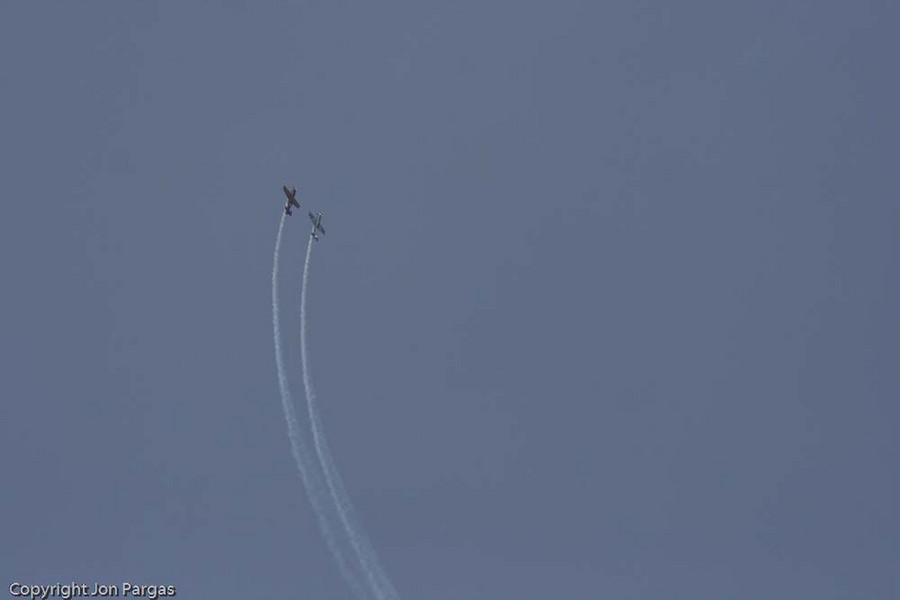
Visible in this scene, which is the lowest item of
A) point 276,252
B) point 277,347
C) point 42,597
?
point 42,597

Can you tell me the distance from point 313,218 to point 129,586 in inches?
1901

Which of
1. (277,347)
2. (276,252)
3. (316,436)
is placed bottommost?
(316,436)

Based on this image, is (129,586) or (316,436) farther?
(316,436)

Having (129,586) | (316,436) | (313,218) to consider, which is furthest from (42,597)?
(313,218)

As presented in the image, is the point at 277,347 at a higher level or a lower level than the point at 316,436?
higher

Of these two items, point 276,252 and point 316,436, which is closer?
point 316,436

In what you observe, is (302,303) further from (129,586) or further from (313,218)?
(129,586)

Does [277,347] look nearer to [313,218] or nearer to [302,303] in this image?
[302,303]

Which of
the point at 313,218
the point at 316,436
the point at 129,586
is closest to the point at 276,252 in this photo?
the point at 313,218

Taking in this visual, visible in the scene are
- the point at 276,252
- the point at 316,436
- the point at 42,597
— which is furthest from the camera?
the point at 276,252

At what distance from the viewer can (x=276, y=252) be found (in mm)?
122188

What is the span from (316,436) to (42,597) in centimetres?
3278

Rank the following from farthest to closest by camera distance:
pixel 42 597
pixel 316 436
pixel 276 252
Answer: pixel 276 252 → pixel 316 436 → pixel 42 597

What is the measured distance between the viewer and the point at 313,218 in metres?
125
